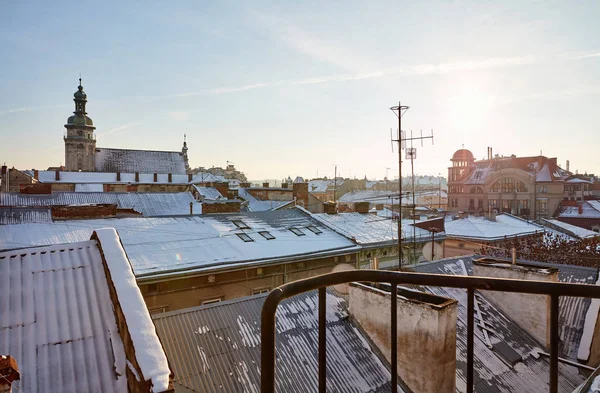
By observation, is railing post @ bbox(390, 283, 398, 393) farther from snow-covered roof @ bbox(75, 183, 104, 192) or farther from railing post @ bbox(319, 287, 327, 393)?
snow-covered roof @ bbox(75, 183, 104, 192)

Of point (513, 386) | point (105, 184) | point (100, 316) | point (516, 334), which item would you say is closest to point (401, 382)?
point (513, 386)

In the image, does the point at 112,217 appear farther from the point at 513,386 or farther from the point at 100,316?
the point at 513,386

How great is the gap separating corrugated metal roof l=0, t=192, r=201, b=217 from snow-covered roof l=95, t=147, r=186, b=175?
32687 millimetres

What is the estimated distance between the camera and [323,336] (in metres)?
1.63

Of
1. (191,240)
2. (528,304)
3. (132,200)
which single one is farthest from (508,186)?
(191,240)

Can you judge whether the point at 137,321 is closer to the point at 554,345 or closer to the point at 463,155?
the point at 554,345

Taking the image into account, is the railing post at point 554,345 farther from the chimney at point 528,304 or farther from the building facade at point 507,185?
the building facade at point 507,185

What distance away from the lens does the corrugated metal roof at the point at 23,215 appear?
17422 millimetres

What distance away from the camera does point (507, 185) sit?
47.0 m

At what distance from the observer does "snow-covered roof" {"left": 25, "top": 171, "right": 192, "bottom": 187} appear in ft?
173

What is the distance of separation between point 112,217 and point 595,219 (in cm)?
4289

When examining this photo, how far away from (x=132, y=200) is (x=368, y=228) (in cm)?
2041

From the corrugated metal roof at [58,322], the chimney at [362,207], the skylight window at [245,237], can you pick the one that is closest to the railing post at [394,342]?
the corrugated metal roof at [58,322]

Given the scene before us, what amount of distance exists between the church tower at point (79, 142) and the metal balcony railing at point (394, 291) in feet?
237
